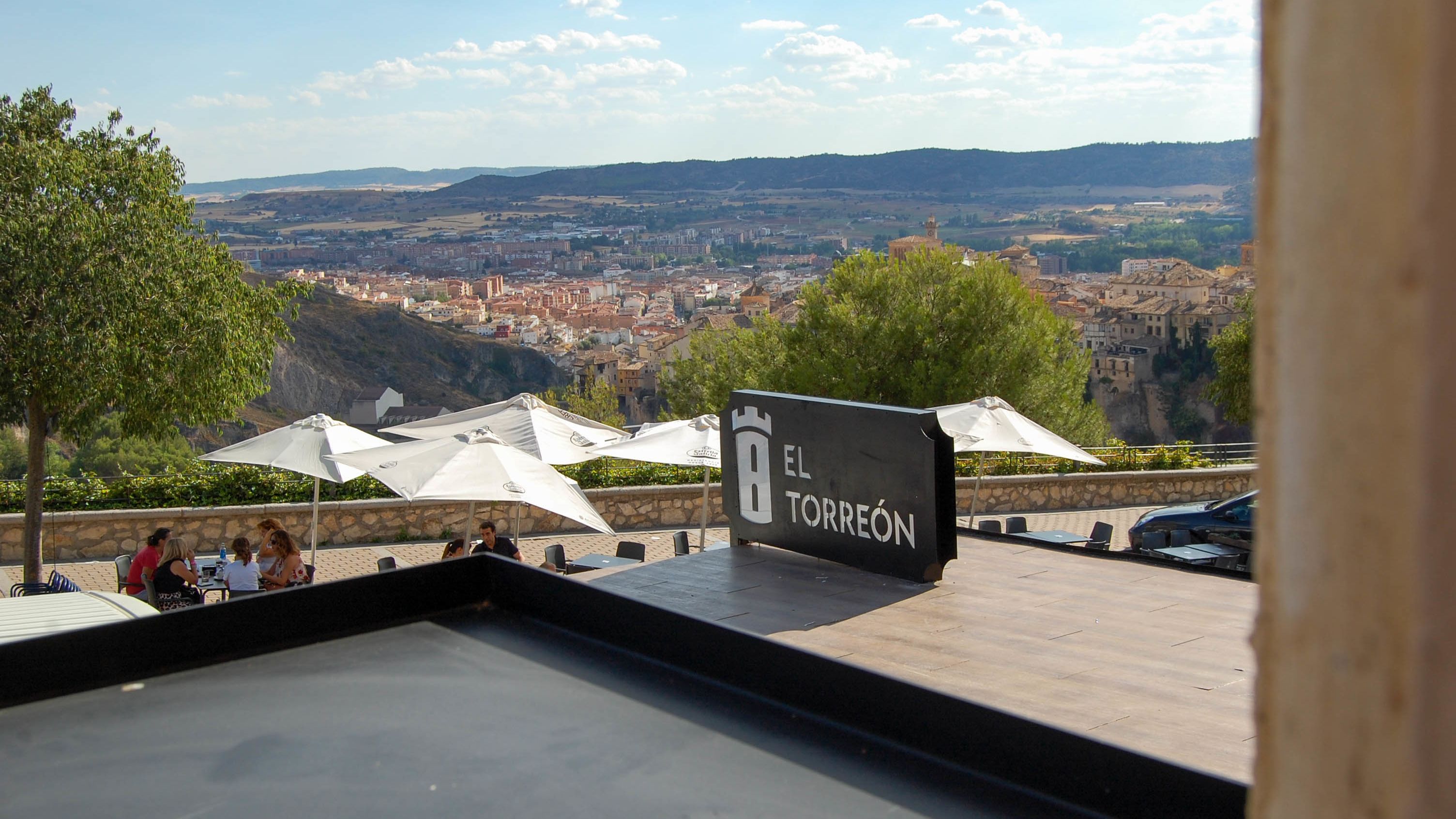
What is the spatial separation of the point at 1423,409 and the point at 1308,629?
0.19 m

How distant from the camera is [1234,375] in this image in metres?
33.2

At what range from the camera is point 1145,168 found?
19562cm

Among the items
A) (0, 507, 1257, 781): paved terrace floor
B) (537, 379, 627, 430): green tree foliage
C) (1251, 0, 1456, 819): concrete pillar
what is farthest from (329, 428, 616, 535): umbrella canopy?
(537, 379, 627, 430): green tree foliage

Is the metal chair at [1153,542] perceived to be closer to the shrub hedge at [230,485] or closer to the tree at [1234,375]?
the shrub hedge at [230,485]

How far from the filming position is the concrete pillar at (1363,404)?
0.85 metres

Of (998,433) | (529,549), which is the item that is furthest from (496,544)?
(998,433)

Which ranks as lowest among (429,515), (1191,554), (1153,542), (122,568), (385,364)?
(385,364)

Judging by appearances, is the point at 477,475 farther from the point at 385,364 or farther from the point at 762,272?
the point at 762,272

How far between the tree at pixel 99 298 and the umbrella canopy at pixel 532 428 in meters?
2.35

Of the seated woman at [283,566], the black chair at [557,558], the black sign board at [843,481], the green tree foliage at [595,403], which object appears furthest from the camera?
the green tree foliage at [595,403]

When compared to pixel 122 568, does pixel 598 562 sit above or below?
below

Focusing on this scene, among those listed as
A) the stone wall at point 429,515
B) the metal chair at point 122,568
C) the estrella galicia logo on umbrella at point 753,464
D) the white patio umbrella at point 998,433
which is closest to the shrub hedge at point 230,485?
the stone wall at point 429,515

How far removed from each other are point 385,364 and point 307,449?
73.8m

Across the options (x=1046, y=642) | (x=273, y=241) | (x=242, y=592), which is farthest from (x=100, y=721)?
(x=273, y=241)
